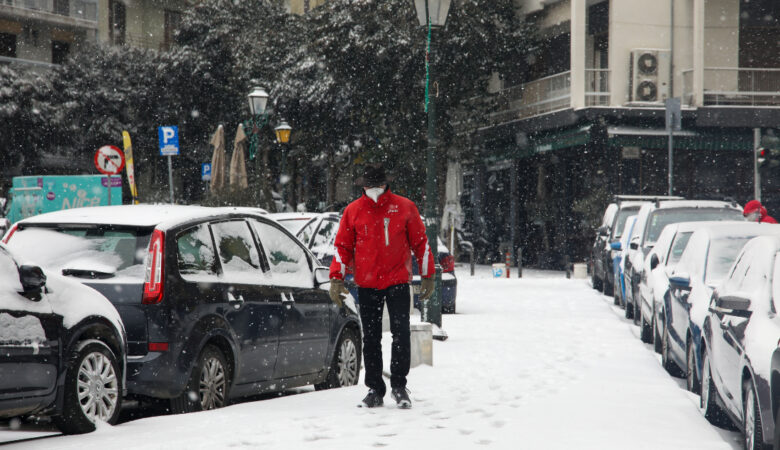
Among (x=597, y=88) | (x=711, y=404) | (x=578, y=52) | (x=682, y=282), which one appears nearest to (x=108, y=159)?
(x=682, y=282)

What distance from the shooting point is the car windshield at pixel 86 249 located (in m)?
7.08

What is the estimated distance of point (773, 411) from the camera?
5402 millimetres

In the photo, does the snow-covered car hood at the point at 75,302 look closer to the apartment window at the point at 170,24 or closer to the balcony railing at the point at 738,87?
the balcony railing at the point at 738,87

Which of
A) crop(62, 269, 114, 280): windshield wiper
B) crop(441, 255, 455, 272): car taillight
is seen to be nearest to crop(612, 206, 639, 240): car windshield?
crop(441, 255, 455, 272): car taillight

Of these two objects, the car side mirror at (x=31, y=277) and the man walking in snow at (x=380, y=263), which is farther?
the man walking in snow at (x=380, y=263)

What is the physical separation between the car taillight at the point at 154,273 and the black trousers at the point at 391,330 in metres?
1.41

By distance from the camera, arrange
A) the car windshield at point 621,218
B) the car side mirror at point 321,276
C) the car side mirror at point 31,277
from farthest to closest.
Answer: the car windshield at point 621,218 < the car side mirror at point 321,276 < the car side mirror at point 31,277

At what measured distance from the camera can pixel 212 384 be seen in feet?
24.4

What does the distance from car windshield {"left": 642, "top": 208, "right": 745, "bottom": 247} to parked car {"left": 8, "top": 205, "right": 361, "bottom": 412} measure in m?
8.58

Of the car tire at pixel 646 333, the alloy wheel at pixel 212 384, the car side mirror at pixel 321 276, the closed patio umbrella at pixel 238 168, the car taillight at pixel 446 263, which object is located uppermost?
the closed patio umbrella at pixel 238 168

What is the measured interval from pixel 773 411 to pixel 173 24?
53801 mm

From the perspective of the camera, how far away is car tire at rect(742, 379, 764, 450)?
5.69 meters

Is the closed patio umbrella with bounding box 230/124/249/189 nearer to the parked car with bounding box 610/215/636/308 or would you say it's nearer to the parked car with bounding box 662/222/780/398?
the parked car with bounding box 610/215/636/308

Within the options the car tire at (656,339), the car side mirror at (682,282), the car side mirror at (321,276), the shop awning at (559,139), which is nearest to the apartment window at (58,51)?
the shop awning at (559,139)
